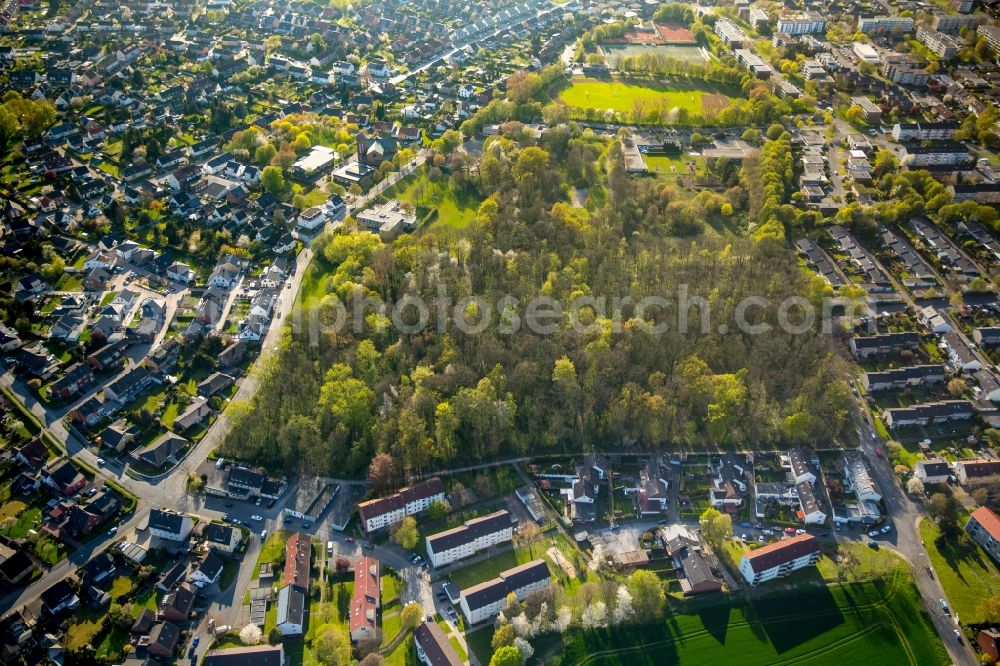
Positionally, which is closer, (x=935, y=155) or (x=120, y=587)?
(x=120, y=587)

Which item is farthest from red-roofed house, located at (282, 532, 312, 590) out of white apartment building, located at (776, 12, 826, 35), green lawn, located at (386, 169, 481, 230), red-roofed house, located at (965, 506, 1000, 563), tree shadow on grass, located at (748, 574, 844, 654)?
white apartment building, located at (776, 12, 826, 35)

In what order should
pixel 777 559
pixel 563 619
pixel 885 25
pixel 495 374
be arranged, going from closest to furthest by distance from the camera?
pixel 563 619 → pixel 777 559 → pixel 495 374 → pixel 885 25

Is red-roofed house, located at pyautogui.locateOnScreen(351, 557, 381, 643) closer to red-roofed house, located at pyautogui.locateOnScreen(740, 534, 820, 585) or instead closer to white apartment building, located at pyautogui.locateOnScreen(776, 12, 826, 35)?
red-roofed house, located at pyautogui.locateOnScreen(740, 534, 820, 585)

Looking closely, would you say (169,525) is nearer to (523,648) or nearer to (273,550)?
(273,550)

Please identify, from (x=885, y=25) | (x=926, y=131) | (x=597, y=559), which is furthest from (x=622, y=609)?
(x=885, y=25)

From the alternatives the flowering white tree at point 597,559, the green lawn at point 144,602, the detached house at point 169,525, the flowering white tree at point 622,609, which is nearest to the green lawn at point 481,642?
the flowering white tree at point 622,609
